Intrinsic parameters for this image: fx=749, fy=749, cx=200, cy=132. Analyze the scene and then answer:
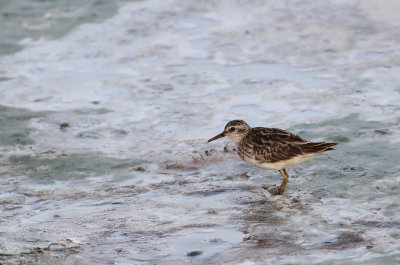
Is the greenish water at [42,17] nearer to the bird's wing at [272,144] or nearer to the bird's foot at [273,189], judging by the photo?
the bird's wing at [272,144]

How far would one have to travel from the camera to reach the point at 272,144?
929 centimetres

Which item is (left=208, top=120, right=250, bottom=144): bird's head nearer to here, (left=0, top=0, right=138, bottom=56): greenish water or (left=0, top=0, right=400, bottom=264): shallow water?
(left=0, top=0, right=400, bottom=264): shallow water

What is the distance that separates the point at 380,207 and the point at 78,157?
14.5ft

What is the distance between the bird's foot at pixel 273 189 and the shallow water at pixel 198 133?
5.3 inches

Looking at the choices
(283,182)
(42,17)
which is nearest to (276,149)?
(283,182)

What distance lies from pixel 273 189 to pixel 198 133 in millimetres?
2459

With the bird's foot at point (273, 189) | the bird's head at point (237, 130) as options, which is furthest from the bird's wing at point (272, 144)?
the bird's foot at point (273, 189)

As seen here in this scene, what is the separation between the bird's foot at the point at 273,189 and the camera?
29.7 feet

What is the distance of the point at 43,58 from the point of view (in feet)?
48.9

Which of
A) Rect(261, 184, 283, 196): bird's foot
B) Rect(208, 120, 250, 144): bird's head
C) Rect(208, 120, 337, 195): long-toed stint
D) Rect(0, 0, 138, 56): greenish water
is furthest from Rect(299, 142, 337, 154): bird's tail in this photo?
Rect(0, 0, 138, 56): greenish water

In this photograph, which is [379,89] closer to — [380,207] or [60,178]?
[380,207]

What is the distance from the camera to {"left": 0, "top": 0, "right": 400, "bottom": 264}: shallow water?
7.74m

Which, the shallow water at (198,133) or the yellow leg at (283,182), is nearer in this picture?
the shallow water at (198,133)

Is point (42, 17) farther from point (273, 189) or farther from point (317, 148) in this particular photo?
point (317, 148)
